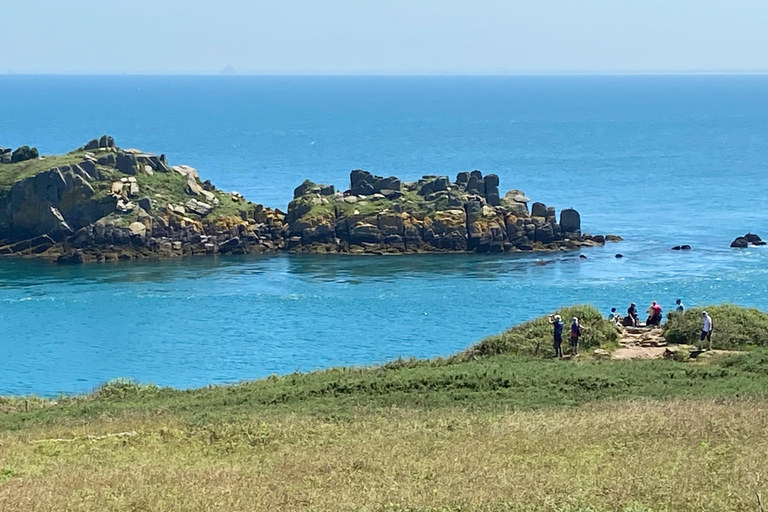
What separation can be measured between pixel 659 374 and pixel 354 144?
155690 millimetres

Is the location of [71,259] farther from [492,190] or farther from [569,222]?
[569,222]

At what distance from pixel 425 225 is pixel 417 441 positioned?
201ft

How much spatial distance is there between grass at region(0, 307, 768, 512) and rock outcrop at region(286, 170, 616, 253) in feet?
164

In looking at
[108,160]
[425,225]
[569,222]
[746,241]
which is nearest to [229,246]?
[108,160]

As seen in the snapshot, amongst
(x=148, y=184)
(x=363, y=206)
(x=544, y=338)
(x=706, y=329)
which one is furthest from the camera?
(x=148, y=184)

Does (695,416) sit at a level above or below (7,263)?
above

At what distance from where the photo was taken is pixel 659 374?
2778 centimetres

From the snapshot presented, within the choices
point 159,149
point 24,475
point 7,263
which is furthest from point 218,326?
point 159,149

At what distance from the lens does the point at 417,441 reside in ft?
67.4

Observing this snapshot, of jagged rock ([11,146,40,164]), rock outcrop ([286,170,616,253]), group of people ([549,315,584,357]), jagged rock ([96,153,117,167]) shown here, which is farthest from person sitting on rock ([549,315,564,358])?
jagged rock ([11,146,40,164])

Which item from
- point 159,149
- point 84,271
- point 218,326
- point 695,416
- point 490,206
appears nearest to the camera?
point 695,416

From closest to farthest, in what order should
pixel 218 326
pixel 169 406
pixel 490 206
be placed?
pixel 169 406 → pixel 218 326 → pixel 490 206

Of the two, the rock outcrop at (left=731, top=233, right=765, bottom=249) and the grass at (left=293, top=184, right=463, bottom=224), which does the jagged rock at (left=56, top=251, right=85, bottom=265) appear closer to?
the grass at (left=293, top=184, right=463, bottom=224)

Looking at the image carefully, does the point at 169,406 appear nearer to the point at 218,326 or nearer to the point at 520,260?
the point at 218,326
